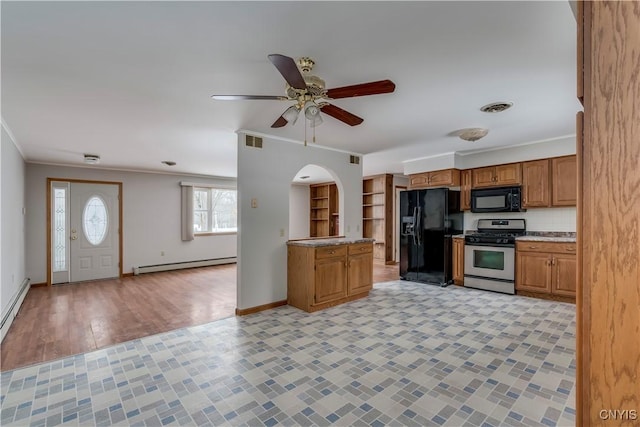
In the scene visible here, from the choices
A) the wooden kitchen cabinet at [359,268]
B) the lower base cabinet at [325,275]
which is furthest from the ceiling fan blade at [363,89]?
the wooden kitchen cabinet at [359,268]

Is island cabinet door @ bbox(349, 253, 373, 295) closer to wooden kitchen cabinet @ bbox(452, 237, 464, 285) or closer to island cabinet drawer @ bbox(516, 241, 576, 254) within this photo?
wooden kitchen cabinet @ bbox(452, 237, 464, 285)

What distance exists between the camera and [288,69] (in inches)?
71.2

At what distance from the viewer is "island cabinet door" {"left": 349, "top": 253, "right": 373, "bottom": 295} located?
14.7 feet

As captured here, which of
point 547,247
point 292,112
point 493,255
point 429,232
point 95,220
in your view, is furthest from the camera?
point 95,220

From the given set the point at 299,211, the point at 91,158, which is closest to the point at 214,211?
the point at 299,211

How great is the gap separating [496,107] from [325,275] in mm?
2760

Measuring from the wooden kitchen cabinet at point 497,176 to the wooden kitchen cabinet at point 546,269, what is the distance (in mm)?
1065

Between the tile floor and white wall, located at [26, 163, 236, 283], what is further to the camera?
white wall, located at [26, 163, 236, 283]

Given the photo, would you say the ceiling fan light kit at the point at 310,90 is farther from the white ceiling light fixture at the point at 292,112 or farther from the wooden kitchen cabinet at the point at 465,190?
the wooden kitchen cabinet at the point at 465,190

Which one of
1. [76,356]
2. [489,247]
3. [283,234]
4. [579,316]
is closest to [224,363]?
[76,356]

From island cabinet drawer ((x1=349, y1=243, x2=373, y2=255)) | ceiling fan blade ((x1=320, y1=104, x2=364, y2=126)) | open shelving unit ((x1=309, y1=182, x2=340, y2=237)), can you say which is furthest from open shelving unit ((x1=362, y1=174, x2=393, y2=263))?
ceiling fan blade ((x1=320, y1=104, x2=364, y2=126))

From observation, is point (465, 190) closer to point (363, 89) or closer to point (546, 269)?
point (546, 269)

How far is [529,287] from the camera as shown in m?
4.55

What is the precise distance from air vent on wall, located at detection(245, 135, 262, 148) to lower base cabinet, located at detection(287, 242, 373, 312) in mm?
1458
